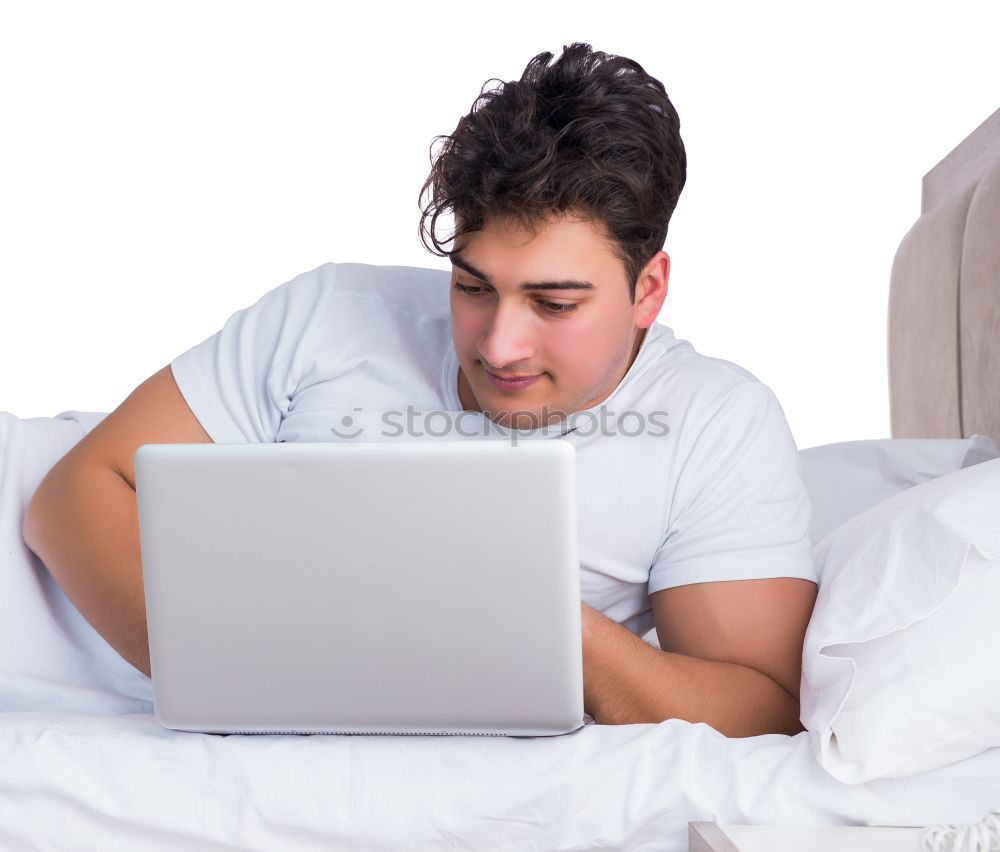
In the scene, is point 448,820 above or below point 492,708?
below

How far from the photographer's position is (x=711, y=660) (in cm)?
135

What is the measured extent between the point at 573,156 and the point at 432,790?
79cm

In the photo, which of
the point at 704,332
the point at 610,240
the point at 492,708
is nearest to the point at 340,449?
the point at 492,708

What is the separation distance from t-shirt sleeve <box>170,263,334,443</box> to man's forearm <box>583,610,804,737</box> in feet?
2.08

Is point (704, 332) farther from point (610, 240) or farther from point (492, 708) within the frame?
point (492, 708)

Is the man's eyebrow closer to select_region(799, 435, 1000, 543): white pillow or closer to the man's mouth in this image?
the man's mouth

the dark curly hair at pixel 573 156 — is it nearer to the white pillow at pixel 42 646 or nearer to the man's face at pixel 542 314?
the man's face at pixel 542 314

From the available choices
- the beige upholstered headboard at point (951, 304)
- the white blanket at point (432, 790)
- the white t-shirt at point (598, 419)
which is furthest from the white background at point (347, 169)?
the white blanket at point (432, 790)

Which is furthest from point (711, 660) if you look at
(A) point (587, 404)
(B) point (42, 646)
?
(B) point (42, 646)

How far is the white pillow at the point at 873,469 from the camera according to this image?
191 centimetres

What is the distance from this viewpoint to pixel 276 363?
160 centimetres

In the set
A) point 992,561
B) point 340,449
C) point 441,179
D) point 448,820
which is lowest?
point 448,820

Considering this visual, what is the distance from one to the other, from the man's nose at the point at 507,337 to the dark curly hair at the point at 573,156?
0.36 ft

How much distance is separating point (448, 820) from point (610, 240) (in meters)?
0.75
